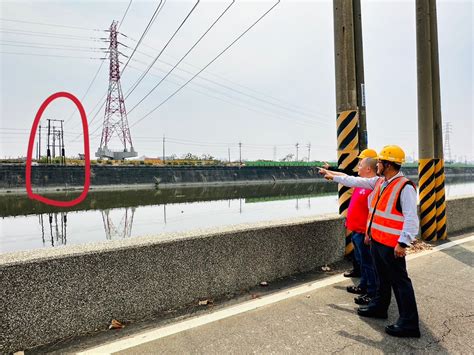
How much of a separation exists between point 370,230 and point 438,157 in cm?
487

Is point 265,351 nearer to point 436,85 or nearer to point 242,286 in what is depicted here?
point 242,286

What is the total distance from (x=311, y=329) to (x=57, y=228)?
39.4 feet

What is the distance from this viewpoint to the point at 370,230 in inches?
123

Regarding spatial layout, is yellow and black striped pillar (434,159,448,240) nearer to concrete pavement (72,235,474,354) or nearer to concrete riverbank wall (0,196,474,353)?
concrete pavement (72,235,474,354)

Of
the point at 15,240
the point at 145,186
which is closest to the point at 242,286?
the point at 15,240

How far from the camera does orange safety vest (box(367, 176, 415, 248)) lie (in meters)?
2.86

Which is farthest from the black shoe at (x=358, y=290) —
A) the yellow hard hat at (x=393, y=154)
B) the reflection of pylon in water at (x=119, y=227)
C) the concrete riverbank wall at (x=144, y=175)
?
the concrete riverbank wall at (x=144, y=175)

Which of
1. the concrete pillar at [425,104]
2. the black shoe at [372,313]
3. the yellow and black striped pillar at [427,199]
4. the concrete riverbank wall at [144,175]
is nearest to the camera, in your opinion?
the black shoe at [372,313]

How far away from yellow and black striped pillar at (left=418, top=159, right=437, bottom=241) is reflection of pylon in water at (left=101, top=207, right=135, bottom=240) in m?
7.61

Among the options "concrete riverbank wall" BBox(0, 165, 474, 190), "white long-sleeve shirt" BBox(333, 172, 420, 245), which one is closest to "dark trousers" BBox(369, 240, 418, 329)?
"white long-sleeve shirt" BBox(333, 172, 420, 245)

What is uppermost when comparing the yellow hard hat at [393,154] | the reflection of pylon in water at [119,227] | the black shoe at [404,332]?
the yellow hard hat at [393,154]

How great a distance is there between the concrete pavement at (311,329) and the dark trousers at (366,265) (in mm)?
243

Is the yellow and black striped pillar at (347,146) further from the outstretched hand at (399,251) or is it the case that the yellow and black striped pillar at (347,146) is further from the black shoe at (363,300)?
the outstretched hand at (399,251)

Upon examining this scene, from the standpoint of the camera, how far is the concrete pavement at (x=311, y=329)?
2.52 metres
